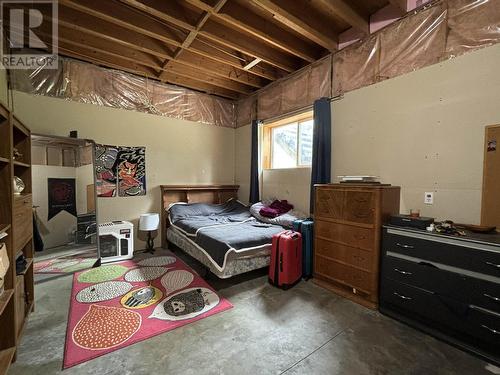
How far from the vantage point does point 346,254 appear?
7.64ft

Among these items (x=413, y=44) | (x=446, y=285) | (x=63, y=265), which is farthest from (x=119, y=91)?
(x=446, y=285)

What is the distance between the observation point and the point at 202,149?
4402mm

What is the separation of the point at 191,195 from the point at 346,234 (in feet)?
9.38

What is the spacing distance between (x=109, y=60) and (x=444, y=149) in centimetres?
430

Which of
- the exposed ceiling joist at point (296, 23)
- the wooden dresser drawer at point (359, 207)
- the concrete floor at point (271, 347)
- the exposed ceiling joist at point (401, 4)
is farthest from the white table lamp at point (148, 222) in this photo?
the exposed ceiling joist at point (401, 4)

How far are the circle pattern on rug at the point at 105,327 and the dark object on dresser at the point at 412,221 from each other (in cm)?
239

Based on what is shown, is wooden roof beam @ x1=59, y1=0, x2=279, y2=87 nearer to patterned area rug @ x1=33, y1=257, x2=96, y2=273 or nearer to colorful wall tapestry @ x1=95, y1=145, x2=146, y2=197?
colorful wall tapestry @ x1=95, y1=145, x2=146, y2=197

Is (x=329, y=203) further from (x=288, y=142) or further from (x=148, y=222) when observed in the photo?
(x=148, y=222)

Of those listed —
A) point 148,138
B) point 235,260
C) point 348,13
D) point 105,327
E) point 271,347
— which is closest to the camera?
point 271,347

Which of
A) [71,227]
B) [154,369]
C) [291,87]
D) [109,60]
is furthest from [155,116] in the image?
[154,369]

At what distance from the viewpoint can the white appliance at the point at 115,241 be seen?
3.25m

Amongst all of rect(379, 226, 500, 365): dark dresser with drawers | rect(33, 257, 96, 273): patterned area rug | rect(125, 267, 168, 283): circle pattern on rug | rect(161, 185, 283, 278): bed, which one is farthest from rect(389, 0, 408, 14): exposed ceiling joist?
rect(33, 257, 96, 273): patterned area rug

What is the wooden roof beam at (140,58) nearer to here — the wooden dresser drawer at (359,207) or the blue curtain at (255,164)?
the blue curtain at (255,164)

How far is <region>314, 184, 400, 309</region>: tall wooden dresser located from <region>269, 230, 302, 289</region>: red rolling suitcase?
0.83 feet
